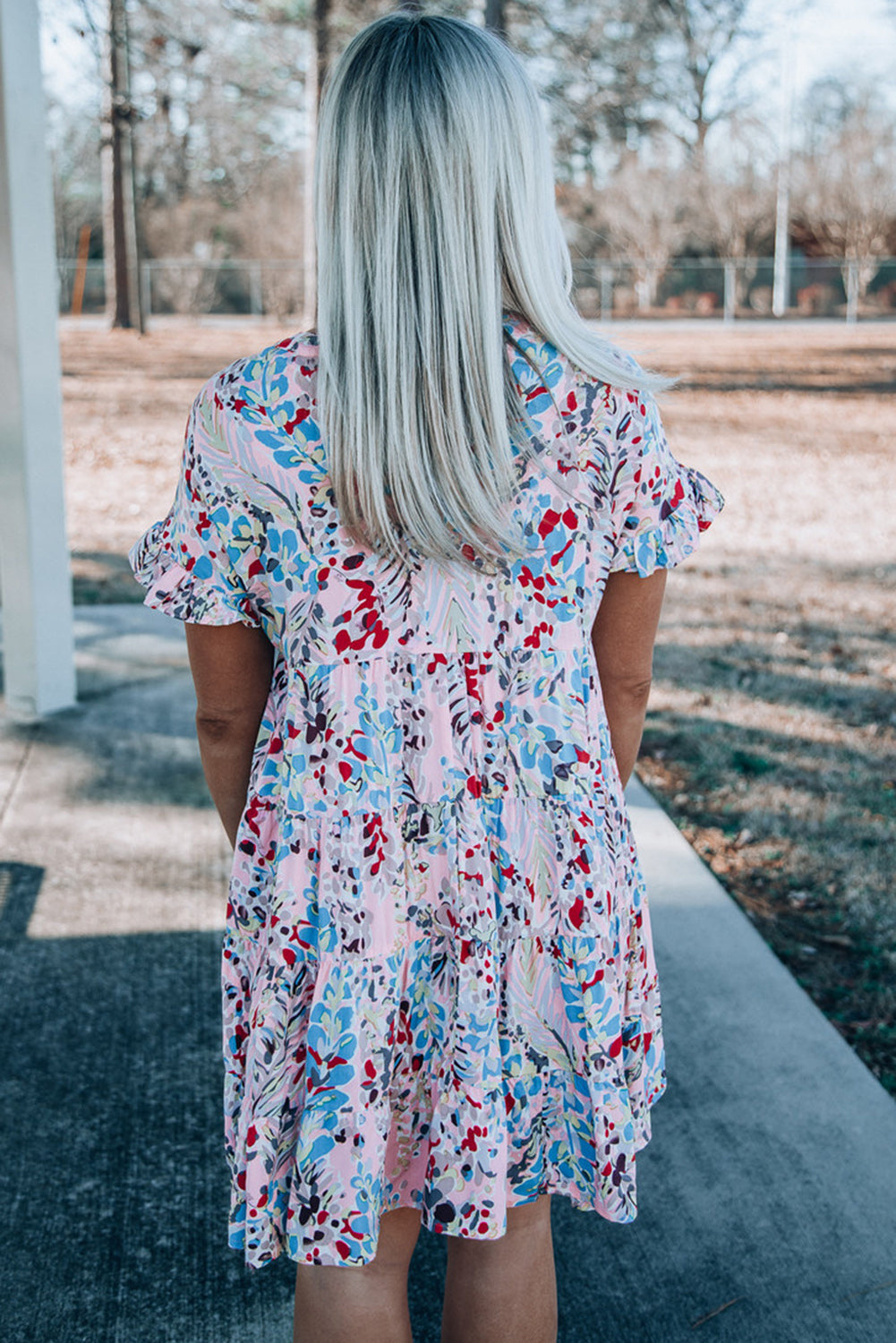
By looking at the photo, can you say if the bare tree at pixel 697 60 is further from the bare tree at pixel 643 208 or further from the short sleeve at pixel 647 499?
the short sleeve at pixel 647 499

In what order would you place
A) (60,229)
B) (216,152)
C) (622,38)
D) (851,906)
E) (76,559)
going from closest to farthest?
(851,906)
(76,559)
(622,38)
(216,152)
(60,229)

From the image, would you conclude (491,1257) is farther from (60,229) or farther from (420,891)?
(60,229)

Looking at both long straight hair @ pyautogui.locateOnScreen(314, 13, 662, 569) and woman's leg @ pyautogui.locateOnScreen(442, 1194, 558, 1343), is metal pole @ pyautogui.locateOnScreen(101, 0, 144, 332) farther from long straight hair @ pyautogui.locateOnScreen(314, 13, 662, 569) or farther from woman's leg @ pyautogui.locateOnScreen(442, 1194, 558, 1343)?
woman's leg @ pyautogui.locateOnScreen(442, 1194, 558, 1343)

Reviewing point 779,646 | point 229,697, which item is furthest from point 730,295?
point 229,697

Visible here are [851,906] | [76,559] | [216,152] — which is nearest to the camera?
[851,906]

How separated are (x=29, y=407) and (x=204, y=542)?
351 centimetres

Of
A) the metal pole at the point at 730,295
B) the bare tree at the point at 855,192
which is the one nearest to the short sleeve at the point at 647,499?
the metal pole at the point at 730,295

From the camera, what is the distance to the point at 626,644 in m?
1.70

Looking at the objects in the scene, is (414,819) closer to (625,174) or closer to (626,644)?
(626,644)

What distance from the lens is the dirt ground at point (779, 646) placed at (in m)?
3.76

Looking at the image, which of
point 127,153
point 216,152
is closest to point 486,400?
point 127,153

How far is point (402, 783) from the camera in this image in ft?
4.96

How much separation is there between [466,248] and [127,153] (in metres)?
27.2

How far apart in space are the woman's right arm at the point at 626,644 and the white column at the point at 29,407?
11.5ft
